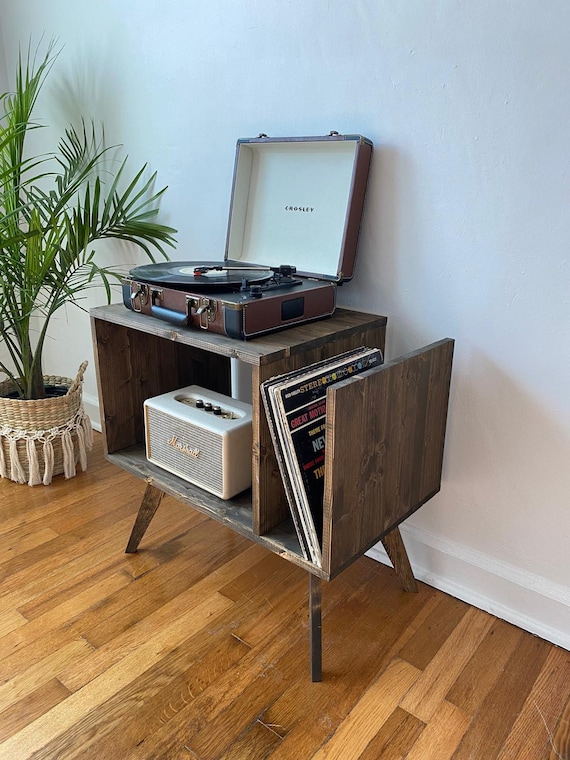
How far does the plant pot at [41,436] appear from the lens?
1938 millimetres

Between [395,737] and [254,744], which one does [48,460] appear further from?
[395,737]

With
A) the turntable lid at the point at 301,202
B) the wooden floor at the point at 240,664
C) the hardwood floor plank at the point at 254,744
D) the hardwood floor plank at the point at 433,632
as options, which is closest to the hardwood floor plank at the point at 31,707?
the wooden floor at the point at 240,664

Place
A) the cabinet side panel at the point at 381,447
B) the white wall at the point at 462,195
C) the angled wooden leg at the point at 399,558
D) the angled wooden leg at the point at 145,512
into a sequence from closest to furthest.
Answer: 1. the cabinet side panel at the point at 381,447
2. the white wall at the point at 462,195
3. the angled wooden leg at the point at 399,558
4. the angled wooden leg at the point at 145,512

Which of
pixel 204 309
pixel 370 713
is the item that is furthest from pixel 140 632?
pixel 204 309

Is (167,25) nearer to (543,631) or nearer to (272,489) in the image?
(272,489)

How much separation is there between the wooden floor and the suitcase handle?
686 millimetres

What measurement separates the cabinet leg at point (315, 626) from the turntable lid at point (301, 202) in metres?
0.68

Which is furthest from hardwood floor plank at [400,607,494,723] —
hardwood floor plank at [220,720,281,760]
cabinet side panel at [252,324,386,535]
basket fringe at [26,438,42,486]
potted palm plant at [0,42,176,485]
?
basket fringe at [26,438,42,486]

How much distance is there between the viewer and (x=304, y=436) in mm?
1130

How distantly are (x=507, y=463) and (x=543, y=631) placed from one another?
0.39 meters

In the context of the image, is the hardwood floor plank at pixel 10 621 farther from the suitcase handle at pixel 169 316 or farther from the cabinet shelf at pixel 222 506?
the suitcase handle at pixel 169 316

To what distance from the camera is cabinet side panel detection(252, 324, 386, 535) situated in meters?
1.12

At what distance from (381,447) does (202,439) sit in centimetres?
41

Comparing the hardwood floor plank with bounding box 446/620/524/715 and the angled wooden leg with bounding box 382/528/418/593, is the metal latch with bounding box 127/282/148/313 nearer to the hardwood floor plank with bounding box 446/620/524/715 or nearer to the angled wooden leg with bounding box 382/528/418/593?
the angled wooden leg with bounding box 382/528/418/593
